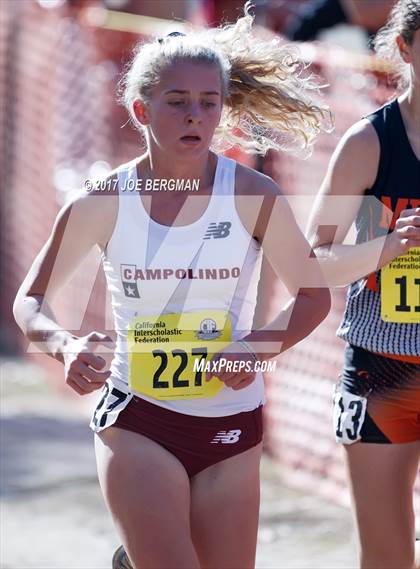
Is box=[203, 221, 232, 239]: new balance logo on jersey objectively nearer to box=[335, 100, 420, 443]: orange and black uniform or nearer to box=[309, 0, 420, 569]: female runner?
box=[309, 0, 420, 569]: female runner

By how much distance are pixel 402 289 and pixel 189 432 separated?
0.74 metres

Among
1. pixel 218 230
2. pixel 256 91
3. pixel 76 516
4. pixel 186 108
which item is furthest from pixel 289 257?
pixel 76 516

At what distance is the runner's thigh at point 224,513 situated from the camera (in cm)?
341

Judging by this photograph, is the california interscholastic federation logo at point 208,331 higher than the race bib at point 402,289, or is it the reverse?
the race bib at point 402,289

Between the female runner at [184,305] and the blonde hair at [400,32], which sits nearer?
the female runner at [184,305]

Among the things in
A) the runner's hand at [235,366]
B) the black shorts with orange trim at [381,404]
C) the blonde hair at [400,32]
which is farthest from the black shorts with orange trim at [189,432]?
the blonde hair at [400,32]

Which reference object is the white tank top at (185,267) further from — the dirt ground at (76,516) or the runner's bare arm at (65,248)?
the dirt ground at (76,516)

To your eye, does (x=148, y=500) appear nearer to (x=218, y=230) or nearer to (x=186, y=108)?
(x=218, y=230)

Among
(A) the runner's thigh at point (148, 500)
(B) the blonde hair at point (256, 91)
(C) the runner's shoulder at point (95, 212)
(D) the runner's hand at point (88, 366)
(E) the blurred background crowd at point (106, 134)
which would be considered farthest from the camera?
(E) the blurred background crowd at point (106, 134)

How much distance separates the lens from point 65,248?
11.6ft

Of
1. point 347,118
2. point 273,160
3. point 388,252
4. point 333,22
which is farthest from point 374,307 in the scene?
point 333,22

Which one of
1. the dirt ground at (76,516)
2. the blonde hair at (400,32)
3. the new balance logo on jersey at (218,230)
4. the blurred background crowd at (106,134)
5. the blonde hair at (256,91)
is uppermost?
the blonde hair at (400,32)

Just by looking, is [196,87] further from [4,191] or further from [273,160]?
[4,191]

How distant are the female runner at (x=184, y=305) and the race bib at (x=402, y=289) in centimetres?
25
